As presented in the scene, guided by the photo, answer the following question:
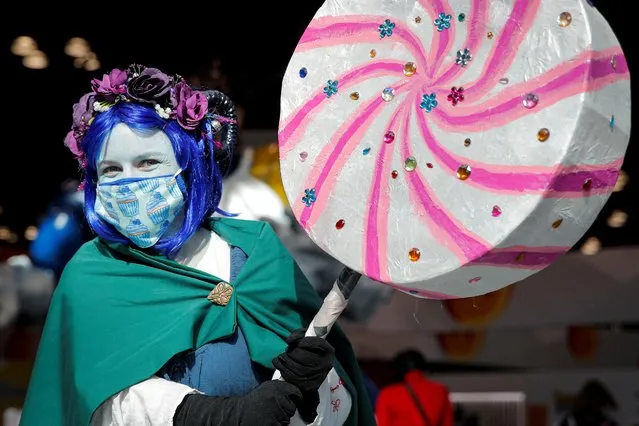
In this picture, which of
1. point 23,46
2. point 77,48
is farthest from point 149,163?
point 23,46

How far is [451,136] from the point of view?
7.45 feet

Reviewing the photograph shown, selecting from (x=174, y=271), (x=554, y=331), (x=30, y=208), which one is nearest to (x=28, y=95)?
(x=30, y=208)

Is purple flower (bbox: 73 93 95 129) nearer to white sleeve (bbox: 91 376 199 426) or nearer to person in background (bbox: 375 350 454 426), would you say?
white sleeve (bbox: 91 376 199 426)

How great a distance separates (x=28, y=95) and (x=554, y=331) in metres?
4.58

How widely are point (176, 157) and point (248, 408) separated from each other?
619 millimetres

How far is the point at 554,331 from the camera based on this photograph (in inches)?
378

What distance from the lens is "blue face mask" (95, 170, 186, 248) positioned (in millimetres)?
2576

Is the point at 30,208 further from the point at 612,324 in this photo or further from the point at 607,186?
the point at 607,186

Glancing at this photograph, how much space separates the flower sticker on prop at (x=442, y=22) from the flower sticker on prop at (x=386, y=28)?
0.38 ft

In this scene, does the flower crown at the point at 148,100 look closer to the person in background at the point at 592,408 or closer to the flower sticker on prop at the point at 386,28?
the flower sticker on prop at the point at 386,28

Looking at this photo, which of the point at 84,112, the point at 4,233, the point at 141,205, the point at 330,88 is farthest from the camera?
the point at 4,233

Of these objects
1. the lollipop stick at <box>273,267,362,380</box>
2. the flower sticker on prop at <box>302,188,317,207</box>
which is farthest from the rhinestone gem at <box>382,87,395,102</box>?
the lollipop stick at <box>273,267,362,380</box>

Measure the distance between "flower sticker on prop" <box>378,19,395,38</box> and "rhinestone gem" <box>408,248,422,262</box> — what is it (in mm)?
463

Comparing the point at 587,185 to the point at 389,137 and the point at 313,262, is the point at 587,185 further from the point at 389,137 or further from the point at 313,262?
the point at 313,262
